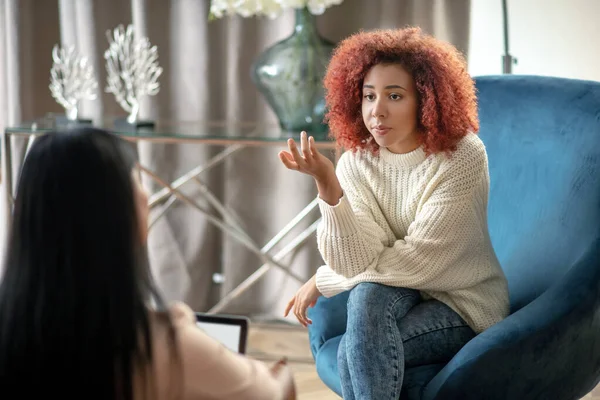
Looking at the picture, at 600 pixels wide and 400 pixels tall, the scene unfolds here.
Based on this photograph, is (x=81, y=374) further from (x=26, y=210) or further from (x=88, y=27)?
(x=88, y=27)

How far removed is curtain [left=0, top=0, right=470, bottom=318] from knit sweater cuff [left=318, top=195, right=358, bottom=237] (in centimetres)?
119

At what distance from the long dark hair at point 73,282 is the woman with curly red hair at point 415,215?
0.77 meters

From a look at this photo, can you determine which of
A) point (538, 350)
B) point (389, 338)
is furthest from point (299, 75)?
point (538, 350)

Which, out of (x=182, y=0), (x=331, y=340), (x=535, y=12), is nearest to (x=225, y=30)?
(x=182, y=0)

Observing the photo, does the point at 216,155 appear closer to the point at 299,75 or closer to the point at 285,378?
the point at 299,75

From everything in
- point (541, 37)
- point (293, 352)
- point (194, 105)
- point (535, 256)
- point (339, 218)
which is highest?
point (541, 37)

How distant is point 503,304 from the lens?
1.70 meters

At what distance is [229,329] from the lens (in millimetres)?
2062

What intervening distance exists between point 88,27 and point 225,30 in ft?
1.51

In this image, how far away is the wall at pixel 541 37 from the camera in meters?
2.45

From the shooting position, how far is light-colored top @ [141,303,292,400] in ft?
2.89

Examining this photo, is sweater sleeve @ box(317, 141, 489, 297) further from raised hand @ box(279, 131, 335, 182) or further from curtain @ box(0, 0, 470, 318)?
curtain @ box(0, 0, 470, 318)

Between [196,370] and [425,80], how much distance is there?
0.96 metres

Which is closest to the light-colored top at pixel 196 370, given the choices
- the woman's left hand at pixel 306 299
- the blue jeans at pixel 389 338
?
the blue jeans at pixel 389 338
